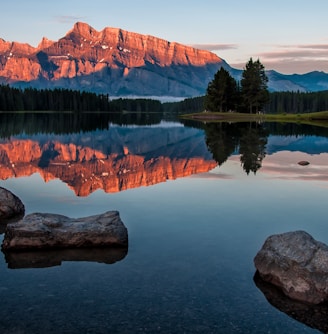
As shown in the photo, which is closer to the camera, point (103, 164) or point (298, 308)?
point (298, 308)

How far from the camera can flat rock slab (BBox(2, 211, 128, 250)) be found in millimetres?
15906

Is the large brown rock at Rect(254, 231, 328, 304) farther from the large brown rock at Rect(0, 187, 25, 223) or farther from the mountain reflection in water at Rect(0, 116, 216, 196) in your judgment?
the mountain reflection in water at Rect(0, 116, 216, 196)

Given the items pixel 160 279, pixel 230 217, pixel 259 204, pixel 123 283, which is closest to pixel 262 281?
pixel 160 279

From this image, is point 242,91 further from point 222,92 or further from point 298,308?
point 298,308

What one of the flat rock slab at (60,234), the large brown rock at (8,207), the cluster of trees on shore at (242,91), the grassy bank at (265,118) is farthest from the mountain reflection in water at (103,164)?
the cluster of trees on shore at (242,91)

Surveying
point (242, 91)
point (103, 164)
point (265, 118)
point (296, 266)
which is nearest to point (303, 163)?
point (103, 164)

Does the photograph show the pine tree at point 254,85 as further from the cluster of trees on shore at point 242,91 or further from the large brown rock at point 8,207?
the large brown rock at point 8,207

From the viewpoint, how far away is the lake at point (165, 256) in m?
11.0

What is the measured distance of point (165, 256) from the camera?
49.4 ft

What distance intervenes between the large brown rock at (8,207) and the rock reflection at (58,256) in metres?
4.68

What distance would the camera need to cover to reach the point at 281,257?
A: 13133 millimetres

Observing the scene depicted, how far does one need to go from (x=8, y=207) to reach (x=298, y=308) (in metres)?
13.9

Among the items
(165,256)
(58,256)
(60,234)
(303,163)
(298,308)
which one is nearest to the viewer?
(298,308)

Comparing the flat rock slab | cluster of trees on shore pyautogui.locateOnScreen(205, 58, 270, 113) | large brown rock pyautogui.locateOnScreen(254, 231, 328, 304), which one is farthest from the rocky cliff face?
cluster of trees on shore pyautogui.locateOnScreen(205, 58, 270, 113)
